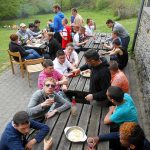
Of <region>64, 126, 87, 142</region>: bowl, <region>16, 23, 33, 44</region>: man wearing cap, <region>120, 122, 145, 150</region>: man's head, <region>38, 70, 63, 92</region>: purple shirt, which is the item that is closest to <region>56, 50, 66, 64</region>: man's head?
<region>38, 70, 63, 92</region>: purple shirt

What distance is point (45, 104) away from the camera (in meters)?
3.98

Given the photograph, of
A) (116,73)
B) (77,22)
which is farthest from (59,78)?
(77,22)

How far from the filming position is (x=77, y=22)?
10.2 m

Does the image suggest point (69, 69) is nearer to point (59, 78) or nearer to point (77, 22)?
point (59, 78)

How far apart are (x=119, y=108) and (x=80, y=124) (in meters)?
0.67

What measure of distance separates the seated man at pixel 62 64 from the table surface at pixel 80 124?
2.05 m

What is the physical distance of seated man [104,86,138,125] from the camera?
12.1 feet

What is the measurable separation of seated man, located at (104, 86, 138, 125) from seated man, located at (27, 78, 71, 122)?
81 centimetres

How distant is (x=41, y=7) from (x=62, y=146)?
3106cm

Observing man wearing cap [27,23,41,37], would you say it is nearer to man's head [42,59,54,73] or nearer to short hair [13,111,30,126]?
man's head [42,59,54,73]

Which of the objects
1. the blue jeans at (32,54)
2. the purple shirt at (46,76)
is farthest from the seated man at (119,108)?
the blue jeans at (32,54)

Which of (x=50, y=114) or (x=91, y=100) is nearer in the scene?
(x=50, y=114)

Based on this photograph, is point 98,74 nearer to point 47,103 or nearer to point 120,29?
point 47,103

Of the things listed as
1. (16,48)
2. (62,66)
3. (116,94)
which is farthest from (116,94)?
(16,48)
